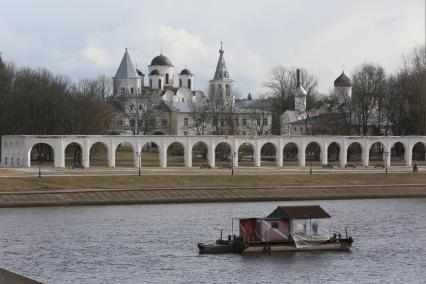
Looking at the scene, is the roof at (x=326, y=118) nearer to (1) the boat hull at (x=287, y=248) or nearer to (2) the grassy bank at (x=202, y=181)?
(2) the grassy bank at (x=202, y=181)

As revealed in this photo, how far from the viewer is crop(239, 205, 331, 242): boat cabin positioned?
55.8m

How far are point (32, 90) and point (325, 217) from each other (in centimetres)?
7026

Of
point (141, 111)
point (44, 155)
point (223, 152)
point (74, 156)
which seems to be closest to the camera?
point (74, 156)

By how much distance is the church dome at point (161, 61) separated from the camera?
7594 inches

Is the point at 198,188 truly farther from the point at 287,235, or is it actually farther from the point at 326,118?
the point at 326,118

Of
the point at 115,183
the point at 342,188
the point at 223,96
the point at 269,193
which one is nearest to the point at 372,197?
the point at 342,188

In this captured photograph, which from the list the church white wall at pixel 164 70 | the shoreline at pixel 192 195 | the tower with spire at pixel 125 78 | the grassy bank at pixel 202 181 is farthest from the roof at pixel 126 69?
the shoreline at pixel 192 195

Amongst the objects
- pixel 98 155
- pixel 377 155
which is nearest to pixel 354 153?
pixel 377 155

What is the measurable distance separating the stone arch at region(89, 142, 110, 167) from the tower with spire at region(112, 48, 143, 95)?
5033cm

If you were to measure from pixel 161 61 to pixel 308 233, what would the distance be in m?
138

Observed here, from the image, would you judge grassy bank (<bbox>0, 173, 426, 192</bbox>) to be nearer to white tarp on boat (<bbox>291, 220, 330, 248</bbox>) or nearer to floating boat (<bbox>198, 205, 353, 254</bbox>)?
floating boat (<bbox>198, 205, 353, 254</bbox>)

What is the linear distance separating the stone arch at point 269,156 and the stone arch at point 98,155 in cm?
1814

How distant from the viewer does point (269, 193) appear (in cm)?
8538

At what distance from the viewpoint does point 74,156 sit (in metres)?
118
